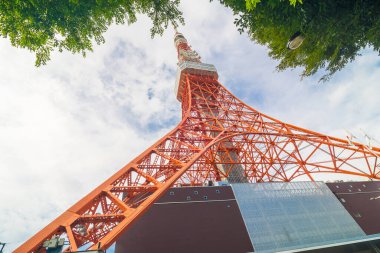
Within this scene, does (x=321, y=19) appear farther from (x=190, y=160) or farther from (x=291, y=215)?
(x=291, y=215)

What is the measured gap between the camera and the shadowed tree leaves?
4.22 m

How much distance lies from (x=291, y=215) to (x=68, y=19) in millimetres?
22250

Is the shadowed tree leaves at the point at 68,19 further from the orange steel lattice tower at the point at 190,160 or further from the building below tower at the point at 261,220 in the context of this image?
the building below tower at the point at 261,220

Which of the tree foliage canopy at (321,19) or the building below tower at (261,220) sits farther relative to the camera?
the building below tower at (261,220)

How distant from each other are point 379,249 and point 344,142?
768 cm

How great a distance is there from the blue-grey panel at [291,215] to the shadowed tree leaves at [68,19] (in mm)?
17197

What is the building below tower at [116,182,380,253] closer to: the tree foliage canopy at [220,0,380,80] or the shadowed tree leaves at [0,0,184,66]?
the tree foliage canopy at [220,0,380,80]

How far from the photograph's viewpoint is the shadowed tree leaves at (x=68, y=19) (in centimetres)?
422

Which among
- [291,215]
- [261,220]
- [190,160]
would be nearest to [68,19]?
[190,160]

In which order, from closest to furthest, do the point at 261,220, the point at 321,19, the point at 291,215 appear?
the point at 321,19, the point at 261,220, the point at 291,215

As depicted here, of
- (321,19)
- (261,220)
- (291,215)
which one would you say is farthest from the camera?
(291,215)

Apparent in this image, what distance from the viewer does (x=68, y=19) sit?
4766 millimetres

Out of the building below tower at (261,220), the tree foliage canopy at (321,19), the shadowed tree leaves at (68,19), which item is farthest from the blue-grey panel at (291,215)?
the shadowed tree leaves at (68,19)

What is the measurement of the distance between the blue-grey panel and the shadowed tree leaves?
56.4 feet
